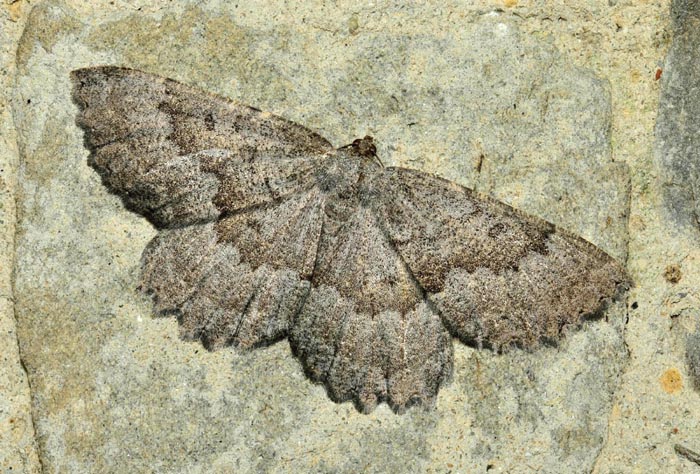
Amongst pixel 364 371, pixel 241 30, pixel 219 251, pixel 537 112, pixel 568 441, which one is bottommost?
pixel 568 441

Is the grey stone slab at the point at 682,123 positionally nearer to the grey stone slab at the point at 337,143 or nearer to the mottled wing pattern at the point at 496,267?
the grey stone slab at the point at 337,143

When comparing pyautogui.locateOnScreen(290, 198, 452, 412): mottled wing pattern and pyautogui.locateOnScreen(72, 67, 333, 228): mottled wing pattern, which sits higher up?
pyautogui.locateOnScreen(72, 67, 333, 228): mottled wing pattern

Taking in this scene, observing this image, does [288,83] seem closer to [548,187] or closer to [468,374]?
[548,187]

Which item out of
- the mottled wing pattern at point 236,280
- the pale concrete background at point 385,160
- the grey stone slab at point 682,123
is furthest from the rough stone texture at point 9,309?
the grey stone slab at point 682,123

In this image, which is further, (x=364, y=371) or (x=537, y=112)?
(x=537, y=112)

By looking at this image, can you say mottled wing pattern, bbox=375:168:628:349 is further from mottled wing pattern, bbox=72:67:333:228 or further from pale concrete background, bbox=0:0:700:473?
mottled wing pattern, bbox=72:67:333:228

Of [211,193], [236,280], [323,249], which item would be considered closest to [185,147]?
[211,193]

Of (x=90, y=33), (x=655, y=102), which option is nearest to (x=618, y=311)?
(x=655, y=102)

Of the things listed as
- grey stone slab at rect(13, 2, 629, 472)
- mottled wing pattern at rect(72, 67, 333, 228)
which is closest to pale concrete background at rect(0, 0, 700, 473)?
grey stone slab at rect(13, 2, 629, 472)
